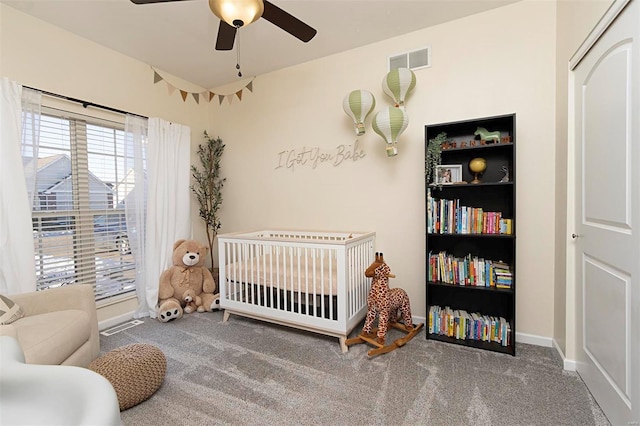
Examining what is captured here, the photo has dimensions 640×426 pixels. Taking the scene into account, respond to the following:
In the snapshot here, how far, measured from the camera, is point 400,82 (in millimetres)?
2373

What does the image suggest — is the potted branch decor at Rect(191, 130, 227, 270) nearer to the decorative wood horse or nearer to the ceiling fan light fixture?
the ceiling fan light fixture

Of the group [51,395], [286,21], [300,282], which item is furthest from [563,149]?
[51,395]

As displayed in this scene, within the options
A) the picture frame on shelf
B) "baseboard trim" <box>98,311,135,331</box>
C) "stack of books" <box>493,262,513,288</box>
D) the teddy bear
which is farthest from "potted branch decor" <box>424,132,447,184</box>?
"baseboard trim" <box>98,311,135,331</box>

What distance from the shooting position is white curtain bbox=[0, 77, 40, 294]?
204 centimetres

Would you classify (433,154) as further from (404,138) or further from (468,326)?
(468,326)

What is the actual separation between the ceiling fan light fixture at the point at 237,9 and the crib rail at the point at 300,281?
1480 millimetres

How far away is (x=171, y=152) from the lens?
3.14m

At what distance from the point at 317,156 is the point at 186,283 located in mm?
1885

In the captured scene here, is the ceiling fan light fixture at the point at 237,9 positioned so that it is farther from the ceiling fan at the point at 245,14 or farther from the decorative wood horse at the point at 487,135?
the decorative wood horse at the point at 487,135

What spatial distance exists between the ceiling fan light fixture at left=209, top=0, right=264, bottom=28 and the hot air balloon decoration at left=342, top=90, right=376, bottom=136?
43.4 inches

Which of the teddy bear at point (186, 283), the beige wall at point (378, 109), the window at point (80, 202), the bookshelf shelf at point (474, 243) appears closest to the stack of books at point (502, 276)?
the bookshelf shelf at point (474, 243)

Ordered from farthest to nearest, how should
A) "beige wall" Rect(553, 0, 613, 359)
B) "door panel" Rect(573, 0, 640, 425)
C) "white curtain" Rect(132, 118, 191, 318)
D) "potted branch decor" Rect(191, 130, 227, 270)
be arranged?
"potted branch decor" Rect(191, 130, 227, 270), "white curtain" Rect(132, 118, 191, 318), "beige wall" Rect(553, 0, 613, 359), "door panel" Rect(573, 0, 640, 425)

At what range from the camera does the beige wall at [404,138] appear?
2174 millimetres

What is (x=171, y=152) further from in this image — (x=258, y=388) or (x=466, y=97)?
(x=466, y=97)
